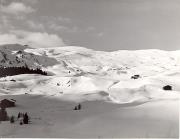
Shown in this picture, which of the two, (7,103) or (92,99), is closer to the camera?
(7,103)

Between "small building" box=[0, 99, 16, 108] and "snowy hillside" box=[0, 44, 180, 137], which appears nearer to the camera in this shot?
"snowy hillside" box=[0, 44, 180, 137]

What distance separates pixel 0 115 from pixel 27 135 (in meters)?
9.79

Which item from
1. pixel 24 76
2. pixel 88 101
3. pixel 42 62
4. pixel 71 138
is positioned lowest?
pixel 71 138

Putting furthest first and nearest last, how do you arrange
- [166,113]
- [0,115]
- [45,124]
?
[0,115]
[45,124]
[166,113]

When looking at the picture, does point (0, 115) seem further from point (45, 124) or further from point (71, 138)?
point (71, 138)

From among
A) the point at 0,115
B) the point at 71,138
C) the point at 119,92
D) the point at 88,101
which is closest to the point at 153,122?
the point at 71,138

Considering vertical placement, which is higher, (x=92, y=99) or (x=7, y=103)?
(x=92, y=99)

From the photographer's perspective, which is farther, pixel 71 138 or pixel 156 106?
pixel 156 106

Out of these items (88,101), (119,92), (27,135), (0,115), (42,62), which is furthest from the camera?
(42,62)

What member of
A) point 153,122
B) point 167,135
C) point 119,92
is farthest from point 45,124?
point 119,92

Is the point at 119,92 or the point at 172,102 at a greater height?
the point at 119,92

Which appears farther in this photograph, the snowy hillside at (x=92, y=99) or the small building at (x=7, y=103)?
the small building at (x=7, y=103)

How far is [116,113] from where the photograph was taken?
2791cm

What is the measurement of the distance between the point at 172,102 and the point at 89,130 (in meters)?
8.89
